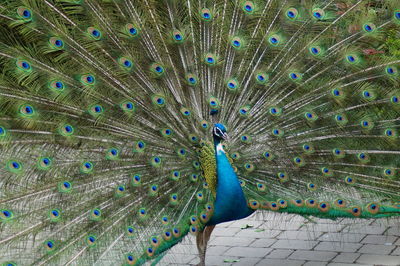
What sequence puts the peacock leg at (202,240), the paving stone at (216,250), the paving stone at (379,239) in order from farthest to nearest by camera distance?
the paving stone at (216,250)
the paving stone at (379,239)
the peacock leg at (202,240)

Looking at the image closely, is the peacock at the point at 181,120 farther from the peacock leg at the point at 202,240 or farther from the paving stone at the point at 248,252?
the paving stone at the point at 248,252

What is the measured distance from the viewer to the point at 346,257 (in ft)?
14.2

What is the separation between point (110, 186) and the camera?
359 centimetres

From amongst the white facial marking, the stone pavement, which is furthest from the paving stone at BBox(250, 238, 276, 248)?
the white facial marking

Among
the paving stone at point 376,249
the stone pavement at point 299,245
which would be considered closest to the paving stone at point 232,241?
the stone pavement at point 299,245

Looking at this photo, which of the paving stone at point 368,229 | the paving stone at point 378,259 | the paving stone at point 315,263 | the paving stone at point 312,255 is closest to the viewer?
the paving stone at point 378,259

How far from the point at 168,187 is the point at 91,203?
1.60 ft

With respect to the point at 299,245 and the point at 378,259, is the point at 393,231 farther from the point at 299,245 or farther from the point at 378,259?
the point at 299,245

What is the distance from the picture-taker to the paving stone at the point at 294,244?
15.2 ft

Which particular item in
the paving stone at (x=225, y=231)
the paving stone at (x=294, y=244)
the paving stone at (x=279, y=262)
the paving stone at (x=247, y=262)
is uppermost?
the paving stone at (x=225, y=231)

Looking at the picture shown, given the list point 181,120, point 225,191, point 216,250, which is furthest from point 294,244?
point 181,120

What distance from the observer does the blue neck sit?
142 inches

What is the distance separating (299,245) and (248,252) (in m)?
0.42

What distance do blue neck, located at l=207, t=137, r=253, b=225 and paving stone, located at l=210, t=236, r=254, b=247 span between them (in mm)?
1177
